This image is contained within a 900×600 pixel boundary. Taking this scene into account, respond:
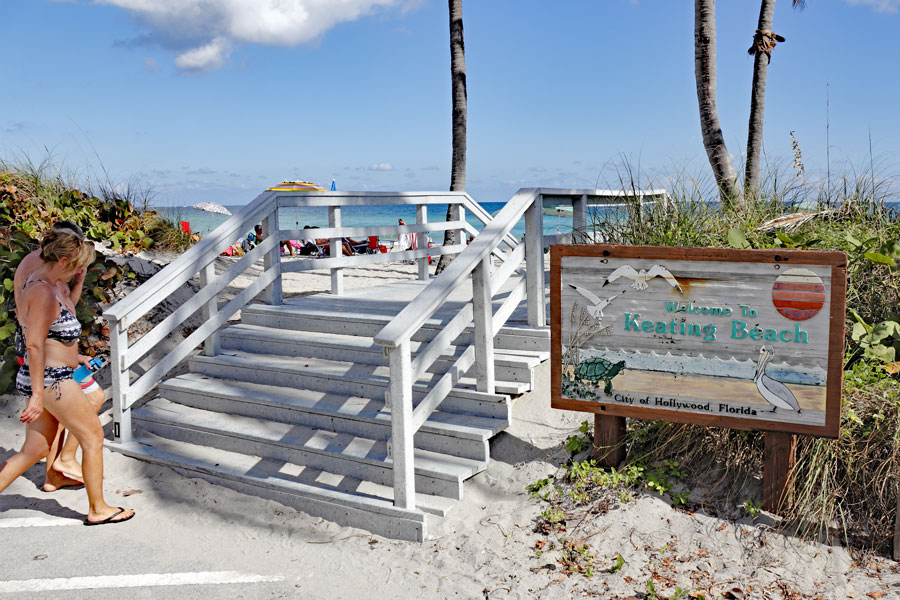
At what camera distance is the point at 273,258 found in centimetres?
687

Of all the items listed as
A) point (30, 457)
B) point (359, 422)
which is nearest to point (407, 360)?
point (359, 422)

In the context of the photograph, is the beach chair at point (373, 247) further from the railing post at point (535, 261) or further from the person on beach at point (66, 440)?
the person on beach at point (66, 440)

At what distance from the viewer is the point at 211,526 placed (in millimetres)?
4664

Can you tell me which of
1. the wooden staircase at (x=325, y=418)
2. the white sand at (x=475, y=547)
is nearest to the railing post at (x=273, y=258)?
the wooden staircase at (x=325, y=418)

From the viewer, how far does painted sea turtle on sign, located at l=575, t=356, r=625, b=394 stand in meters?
4.52

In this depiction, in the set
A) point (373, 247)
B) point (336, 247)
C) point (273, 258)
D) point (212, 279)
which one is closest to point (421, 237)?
point (336, 247)

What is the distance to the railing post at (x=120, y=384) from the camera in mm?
5648

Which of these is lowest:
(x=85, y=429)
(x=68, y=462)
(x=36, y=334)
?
(x=68, y=462)

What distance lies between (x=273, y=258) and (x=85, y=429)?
8.58 ft

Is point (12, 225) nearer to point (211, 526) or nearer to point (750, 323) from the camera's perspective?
point (211, 526)

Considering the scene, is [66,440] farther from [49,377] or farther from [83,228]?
[83,228]

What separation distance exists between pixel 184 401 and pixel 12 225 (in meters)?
4.14

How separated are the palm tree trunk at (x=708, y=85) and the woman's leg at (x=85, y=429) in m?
7.01

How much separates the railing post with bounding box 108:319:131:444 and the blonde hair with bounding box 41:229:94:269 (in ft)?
3.99
